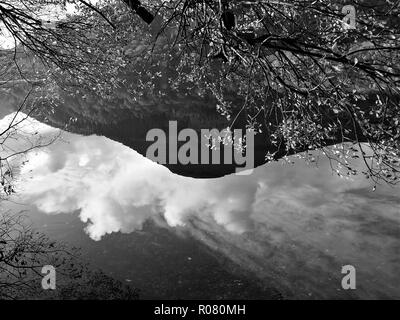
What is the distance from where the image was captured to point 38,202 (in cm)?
2156

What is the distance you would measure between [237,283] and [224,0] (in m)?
10.2

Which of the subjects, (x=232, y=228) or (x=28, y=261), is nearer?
(x=28, y=261)

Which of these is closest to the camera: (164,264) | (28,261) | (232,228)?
(164,264)

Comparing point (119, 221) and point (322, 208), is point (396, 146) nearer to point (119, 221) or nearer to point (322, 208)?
point (322, 208)

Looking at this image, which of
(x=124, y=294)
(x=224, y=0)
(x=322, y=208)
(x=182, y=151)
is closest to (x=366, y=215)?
(x=322, y=208)
